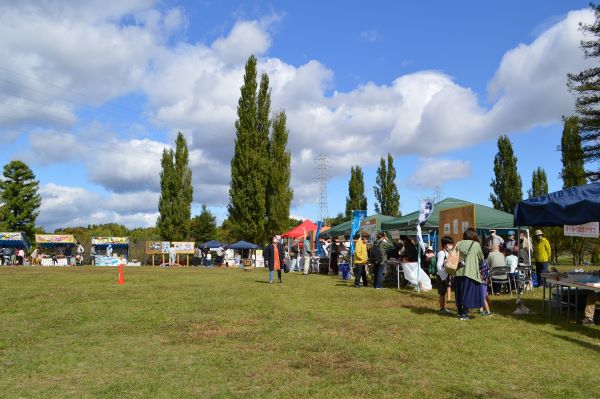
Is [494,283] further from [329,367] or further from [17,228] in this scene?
[17,228]

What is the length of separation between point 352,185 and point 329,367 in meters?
52.7

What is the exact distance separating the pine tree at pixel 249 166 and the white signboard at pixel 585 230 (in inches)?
1348

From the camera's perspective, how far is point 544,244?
1383cm

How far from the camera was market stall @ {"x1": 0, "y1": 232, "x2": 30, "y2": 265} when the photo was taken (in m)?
40.8

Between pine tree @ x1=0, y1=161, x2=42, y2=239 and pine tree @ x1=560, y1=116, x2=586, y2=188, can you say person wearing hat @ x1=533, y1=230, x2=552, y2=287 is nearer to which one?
pine tree @ x1=560, y1=116, x2=586, y2=188

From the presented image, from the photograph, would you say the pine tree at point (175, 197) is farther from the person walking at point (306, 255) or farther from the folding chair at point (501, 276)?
the folding chair at point (501, 276)

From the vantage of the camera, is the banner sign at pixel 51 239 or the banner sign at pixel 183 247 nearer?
the banner sign at pixel 183 247

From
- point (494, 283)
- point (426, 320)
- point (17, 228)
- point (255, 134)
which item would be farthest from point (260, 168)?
point (426, 320)

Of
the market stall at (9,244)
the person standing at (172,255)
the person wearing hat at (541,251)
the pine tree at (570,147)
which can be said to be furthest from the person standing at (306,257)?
the market stall at (9,244)

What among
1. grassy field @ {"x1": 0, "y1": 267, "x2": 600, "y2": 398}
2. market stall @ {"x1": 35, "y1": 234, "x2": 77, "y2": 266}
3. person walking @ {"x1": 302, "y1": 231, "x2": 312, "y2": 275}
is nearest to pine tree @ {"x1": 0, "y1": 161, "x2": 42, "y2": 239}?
market stall @ {"x1": 35, "y1": 234, "x2": 77, "y2": 266}

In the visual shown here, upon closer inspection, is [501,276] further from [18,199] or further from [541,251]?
[18,199]

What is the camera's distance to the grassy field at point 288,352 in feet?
16.4

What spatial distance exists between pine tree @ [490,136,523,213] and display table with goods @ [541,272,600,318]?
36082 millimetres

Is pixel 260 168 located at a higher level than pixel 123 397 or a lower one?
higher
